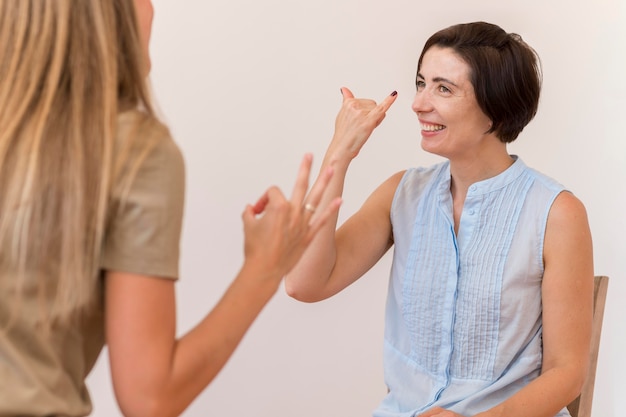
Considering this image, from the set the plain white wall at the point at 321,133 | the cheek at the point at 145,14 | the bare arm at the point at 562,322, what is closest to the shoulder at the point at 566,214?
the bare arm at the point at 562,322

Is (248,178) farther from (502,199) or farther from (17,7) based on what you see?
(17,7)

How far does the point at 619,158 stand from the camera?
2.70 m

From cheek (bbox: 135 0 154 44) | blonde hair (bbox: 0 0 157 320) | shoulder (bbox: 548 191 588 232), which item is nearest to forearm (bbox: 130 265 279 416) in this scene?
blonde hair (bbox: 0 0 157 320)

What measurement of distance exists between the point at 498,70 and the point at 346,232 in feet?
1.42

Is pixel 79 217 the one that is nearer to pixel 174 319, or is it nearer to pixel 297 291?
pixel 174 319

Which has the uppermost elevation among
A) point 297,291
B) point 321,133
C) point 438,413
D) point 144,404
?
point 321,133

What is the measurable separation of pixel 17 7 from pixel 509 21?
1.92 metres

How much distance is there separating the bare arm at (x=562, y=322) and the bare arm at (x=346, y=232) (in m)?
0.34

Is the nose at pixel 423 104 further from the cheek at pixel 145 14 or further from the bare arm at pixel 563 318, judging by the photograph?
the cheek at pixel 145 14

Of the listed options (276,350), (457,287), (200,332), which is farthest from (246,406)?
(200,332)

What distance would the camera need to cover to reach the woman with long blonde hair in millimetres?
957

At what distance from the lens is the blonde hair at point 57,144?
0.95 m

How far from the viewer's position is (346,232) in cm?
182

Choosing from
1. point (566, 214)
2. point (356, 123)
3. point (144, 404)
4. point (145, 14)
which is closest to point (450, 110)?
point (356, 123)
